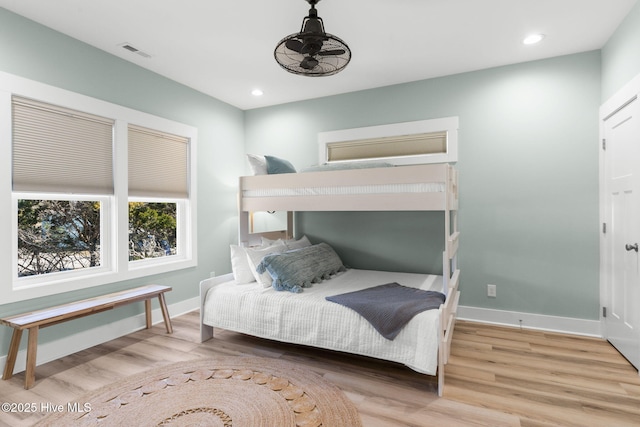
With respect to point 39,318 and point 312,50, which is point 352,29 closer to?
point 312,50

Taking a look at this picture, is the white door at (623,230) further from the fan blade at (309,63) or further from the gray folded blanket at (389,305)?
the fan blade at (309,63)

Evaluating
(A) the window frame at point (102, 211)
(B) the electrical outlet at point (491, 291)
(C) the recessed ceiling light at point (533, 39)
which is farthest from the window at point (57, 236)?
(C) the recessed ceiling light at point (533, 39)

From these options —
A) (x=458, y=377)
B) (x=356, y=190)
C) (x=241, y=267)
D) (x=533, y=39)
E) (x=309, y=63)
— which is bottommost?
(x=458, y=377)

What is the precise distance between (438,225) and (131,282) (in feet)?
10.2

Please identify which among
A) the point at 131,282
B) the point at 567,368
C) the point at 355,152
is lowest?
the point at 567,368

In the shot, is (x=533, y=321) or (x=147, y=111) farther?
(x=147, y=111)

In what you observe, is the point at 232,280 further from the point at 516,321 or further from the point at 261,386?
the point at 516,321

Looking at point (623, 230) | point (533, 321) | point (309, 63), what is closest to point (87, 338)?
point (309, 63)

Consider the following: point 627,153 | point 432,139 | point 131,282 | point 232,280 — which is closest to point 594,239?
point 627,153

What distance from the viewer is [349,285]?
297 centimetres

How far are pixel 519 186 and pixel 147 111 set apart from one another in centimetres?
373

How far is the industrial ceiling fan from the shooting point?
6.32ft

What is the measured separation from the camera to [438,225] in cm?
347

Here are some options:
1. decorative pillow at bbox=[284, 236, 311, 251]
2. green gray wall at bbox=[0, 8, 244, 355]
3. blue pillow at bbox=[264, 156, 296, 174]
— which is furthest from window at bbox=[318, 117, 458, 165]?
green gray wall at bbox=[0, 8, 244, 355]
